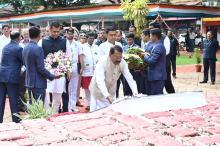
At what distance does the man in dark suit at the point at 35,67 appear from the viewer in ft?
21.2

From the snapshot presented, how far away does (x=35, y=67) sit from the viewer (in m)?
6.56

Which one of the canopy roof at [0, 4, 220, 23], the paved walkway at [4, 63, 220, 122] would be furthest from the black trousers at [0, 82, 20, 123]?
the canopy roof at [0, 4, 220, 23]

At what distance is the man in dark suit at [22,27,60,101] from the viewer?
6.48m

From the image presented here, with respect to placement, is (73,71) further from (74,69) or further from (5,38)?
(5,38)

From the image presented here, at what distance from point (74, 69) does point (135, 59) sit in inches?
53.2

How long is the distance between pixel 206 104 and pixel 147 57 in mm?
3532

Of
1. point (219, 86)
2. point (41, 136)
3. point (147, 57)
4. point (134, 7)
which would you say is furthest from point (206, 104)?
point (134, 7)

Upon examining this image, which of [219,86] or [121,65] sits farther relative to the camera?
[219,86]

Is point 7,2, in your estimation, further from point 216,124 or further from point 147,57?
point 216,124

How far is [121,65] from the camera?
19.9ft

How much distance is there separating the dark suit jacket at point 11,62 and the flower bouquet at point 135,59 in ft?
5.93

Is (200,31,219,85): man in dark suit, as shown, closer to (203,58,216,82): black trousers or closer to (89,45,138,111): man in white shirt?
(203,58,216,82): black trousers

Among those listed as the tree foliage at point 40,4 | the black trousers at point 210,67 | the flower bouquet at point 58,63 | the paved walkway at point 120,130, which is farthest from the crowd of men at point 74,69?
the tree foliage at point 40,4

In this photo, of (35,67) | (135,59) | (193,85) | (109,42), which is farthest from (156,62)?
(193,85)
